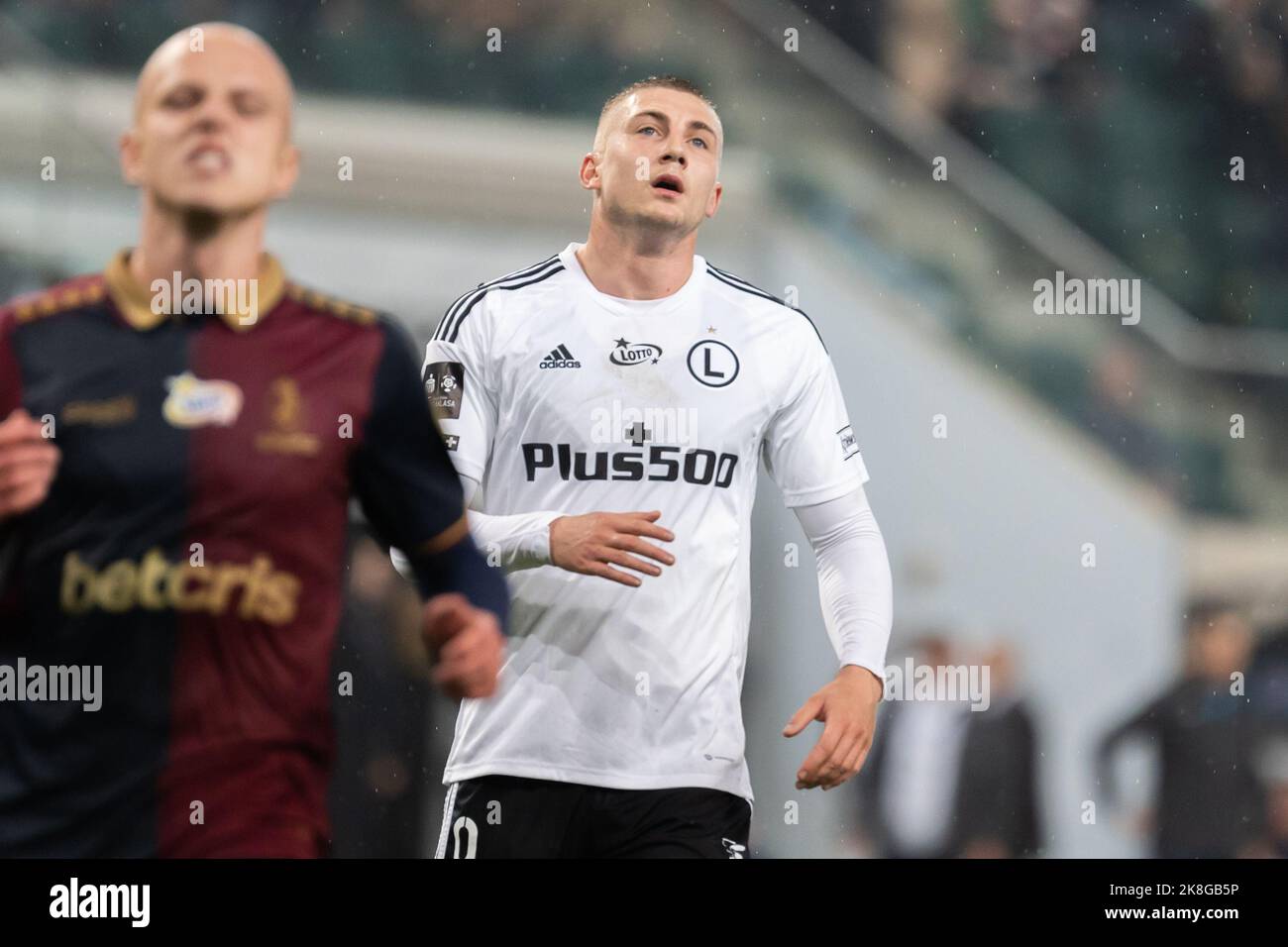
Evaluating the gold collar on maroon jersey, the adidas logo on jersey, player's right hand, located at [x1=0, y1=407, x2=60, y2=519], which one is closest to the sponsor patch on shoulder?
the adidas logo on jersey

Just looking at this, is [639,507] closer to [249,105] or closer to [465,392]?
[465,392]

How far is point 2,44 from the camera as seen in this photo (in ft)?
18.5

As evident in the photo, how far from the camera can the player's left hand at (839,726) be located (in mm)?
3660

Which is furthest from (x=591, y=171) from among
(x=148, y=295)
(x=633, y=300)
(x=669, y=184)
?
(x=148, y=295)

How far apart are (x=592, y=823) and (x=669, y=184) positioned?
1521 mm

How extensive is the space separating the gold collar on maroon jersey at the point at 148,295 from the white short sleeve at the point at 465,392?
0.75 m

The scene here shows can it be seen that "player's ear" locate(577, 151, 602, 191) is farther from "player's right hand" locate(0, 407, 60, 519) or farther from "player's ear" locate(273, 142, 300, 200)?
"player's right hand" locate(0, 407, 60, 519)

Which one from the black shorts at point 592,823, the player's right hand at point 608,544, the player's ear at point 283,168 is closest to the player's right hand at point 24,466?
the player's ear at point 283,168

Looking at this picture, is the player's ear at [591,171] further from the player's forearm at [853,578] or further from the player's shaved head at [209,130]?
the player's shaved head at [209,130]

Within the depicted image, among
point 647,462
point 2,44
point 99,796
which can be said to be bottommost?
point 99,796

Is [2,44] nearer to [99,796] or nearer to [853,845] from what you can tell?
[99,796]
